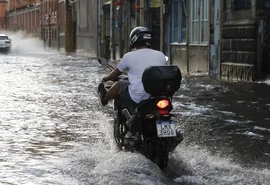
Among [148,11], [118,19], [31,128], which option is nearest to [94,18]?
[118,19]

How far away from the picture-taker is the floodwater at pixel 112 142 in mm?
6746

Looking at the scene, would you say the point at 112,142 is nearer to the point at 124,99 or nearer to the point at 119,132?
the point at 119,132

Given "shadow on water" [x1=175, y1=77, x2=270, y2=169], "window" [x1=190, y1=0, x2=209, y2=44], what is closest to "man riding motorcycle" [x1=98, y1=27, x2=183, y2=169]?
"shadow on water" [x1=175, y1=77, x2=270, y2=169]

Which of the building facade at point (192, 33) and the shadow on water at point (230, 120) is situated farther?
the building facade at point (192, 33)

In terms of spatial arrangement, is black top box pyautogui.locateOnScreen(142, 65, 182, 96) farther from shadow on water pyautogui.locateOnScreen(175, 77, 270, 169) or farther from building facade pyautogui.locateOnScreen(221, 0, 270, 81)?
building facade pyautogui.locateOnScreen(221, 0, 270, 81)

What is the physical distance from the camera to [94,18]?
46625 millimetres

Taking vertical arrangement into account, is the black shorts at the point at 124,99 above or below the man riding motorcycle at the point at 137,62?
below

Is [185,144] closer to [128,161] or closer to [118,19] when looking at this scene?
[128,161]

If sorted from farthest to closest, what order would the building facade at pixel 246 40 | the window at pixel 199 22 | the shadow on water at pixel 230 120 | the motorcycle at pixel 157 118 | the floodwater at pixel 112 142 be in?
the window at pixel 199 22, the building facade at pixel 246 40, the shadow on water at pixel 230 120, the motorcycle at pixel 157 118, the floodwater at pixel 112 142

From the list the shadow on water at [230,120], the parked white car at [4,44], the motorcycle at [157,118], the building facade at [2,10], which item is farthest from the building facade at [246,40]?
the building facade at [2,10]

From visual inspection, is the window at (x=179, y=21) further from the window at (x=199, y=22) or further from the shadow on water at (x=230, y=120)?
the shadow on water at (x=230, y=120)

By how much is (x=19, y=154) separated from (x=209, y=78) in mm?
14823

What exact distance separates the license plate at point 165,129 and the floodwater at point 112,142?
352 millimetres

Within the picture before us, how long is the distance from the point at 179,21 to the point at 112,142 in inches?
742
